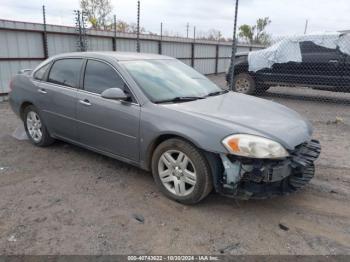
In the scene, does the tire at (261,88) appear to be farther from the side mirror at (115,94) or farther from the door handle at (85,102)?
the side mirror at (115,94)

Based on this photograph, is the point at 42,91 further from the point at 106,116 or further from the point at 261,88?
the point at 261,88

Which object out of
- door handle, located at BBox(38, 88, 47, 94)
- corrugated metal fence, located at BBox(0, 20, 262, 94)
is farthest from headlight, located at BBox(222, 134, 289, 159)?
corrugated metal fence, located at BBox(0, 20, 262, 94)

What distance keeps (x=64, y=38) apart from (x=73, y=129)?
25.1ft

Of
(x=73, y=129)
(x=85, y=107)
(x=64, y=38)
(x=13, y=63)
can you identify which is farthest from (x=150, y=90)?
(x=64, y=38)

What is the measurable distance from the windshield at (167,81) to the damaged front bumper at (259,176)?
1145 mm

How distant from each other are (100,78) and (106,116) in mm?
566

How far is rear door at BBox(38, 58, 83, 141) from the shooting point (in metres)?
4.36

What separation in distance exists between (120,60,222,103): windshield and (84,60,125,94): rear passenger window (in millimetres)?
183

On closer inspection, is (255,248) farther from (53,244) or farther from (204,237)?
(53,244)

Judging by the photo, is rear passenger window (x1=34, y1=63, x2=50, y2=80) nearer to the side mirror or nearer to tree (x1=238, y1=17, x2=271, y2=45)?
the side mirror

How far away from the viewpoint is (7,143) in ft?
17.6

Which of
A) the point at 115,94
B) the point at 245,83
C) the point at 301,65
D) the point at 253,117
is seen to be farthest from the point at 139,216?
the point at 245,83

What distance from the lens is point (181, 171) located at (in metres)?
3.34

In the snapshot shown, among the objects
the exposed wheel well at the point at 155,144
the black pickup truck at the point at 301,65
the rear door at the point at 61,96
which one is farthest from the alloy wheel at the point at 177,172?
the black pickup truck at the point at 301,65
